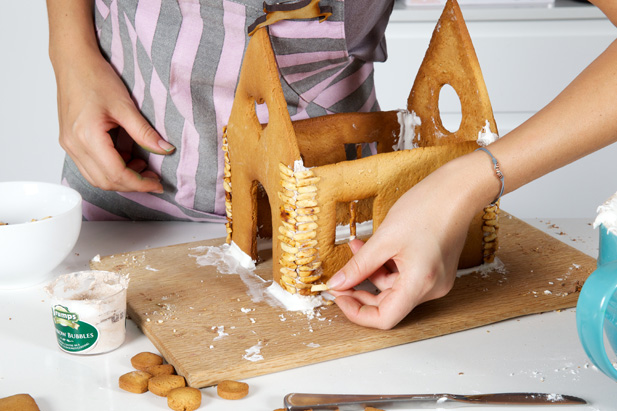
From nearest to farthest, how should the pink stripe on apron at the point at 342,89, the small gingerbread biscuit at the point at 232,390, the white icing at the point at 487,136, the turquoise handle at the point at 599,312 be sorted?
the turquoise handle at the point at 599,312 → the small gingerbread biscuit at the point at 232,390 → the white icing at the point at 487,136 → the pink stripe on apron at the point at 342,89

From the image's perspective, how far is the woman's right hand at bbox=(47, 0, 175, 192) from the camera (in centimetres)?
109

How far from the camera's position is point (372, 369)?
2.48 feet

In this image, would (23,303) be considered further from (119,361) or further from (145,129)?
(145,129)

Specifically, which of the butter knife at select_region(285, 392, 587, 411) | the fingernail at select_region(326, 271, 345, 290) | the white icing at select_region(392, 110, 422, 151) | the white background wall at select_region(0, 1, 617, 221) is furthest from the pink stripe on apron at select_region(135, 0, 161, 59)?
the white background wall at select_region(0, 1, 617, 221)

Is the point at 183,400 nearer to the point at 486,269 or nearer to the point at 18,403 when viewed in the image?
the point at 18,403

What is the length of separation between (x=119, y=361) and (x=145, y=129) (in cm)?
44

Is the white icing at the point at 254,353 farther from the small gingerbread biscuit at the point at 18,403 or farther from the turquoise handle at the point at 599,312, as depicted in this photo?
the turquoise handle at the point at 599,312

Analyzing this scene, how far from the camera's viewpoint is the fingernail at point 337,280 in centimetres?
81

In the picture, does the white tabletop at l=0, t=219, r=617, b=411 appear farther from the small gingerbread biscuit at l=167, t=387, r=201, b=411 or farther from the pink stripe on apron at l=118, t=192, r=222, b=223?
the pink stripe on apron at l=118, t=192, r=222, b=223

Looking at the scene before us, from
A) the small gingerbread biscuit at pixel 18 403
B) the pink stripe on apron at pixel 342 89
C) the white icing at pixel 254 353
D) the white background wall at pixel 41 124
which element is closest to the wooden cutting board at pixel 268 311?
the white icing at pixel 254 353

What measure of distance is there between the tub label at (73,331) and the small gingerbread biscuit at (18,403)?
0.29ft

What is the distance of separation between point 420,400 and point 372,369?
0.27 ft

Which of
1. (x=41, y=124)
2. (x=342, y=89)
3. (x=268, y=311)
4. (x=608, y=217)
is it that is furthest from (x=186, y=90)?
(x=41, y=124)

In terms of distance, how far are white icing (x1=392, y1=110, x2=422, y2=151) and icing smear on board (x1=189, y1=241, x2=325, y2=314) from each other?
273 mm
